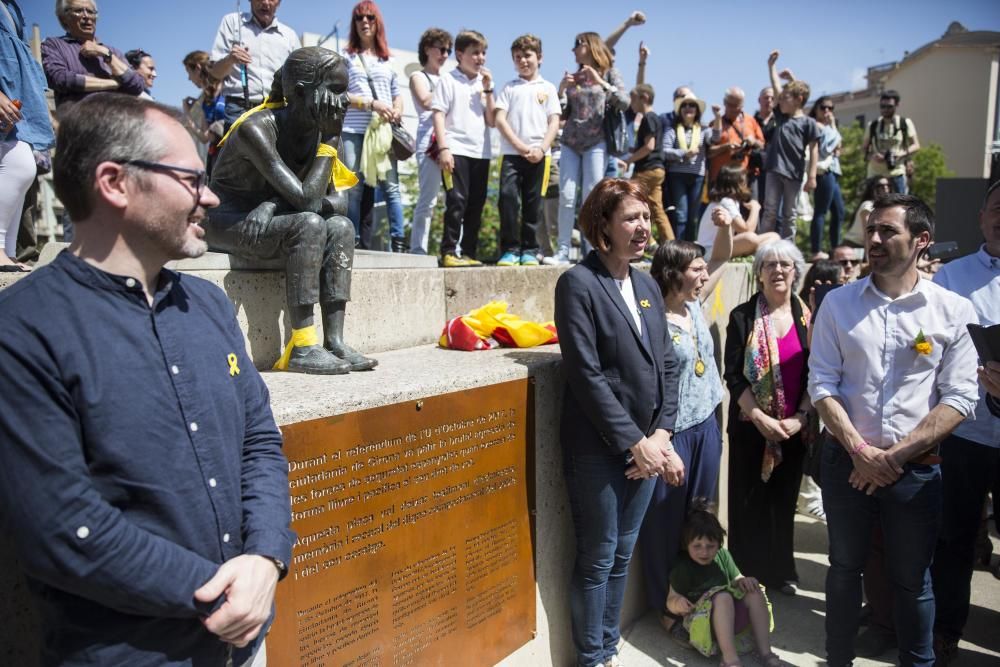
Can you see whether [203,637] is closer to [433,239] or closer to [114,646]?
[114,646]

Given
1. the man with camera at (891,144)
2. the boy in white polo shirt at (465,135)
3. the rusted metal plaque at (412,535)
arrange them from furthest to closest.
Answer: the man with camera at (891,144)
the boy in white polo shirt at (465,135)
the rusted metal plaque at (412,535)

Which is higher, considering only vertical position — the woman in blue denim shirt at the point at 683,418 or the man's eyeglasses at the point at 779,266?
the man's eyeglasses at the point at 779,266

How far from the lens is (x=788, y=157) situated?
7.50 m

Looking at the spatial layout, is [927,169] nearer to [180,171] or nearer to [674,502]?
[674,502]

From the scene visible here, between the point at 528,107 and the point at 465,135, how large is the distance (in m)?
0.61

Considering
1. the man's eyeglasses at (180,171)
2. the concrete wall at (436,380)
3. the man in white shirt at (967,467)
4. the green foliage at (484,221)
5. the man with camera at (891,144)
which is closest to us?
the man's eyeglasses at (180,171)

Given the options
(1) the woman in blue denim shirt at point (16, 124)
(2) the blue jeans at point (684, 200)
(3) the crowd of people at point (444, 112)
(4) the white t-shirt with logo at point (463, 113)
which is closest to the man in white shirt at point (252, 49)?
(3) the crowd of people at point (444, 112)

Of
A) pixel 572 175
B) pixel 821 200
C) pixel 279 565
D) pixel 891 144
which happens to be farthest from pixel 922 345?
pixel 891 144

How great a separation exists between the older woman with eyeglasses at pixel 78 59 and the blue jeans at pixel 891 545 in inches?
184

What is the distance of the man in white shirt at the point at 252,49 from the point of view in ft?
16.8

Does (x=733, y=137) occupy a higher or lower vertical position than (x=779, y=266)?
higher

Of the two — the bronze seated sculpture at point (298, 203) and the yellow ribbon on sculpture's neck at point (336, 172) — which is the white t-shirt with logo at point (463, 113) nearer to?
the yellow ribbon on sculpture's neck at point (336, 172)

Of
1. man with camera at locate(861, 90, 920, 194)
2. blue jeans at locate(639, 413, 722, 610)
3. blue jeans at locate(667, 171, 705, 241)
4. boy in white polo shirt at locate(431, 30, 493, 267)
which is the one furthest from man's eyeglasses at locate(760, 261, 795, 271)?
man with camera at locate(861, 90, 920, 194)

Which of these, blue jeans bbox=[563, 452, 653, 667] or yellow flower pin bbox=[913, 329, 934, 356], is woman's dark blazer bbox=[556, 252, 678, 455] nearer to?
blue jeans bbox=[563, 452, 653, 667]
